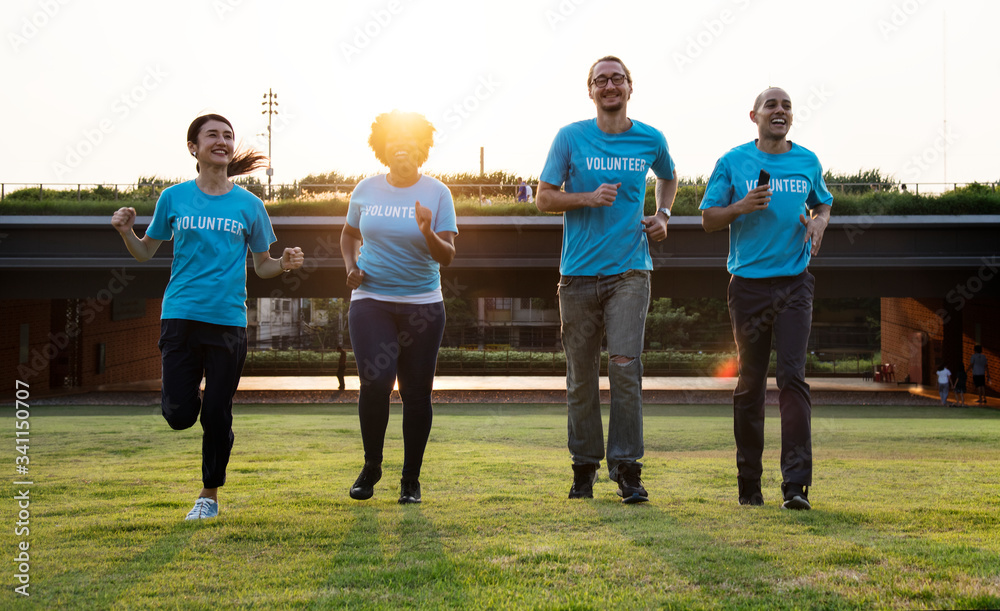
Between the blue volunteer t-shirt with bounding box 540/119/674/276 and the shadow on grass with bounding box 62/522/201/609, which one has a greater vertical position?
the blue volunteer t-shirt with bounding box 540/119/674/276

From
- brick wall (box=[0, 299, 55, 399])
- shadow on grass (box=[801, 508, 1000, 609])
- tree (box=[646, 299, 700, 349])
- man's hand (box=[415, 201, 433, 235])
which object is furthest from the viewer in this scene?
tree (box=[646, 299, 700, 349])

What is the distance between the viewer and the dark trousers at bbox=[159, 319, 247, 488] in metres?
4.03

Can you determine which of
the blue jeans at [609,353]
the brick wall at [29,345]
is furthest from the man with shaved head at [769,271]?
the brick wall at [29,345]

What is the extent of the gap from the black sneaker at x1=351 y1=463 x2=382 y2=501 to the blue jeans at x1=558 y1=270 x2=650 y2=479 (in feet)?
3.73

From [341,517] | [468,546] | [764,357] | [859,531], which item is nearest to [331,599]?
[468,546]

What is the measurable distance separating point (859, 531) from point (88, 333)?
1265 inches

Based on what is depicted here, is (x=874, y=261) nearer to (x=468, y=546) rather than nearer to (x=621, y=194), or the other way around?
(x=621, y=194)

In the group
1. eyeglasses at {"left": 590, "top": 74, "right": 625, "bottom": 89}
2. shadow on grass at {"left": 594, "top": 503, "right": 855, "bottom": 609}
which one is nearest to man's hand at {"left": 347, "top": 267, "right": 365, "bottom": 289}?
eyeglasses at {"left": 590, "top": 74, "right": 625, "bottom": 89}

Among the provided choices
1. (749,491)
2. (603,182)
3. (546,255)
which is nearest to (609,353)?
(603,182)

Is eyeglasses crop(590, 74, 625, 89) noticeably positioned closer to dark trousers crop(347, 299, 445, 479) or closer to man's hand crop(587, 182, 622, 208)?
man's hand crop(587, 182, 622, 208)

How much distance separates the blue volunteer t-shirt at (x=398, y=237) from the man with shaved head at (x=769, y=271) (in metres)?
1.56

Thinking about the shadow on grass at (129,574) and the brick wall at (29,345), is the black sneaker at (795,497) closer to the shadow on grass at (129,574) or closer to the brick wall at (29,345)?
the shadow on grass at (129,574)

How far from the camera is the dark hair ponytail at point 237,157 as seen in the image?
→ 4289 mm

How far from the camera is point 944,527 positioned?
339 cm
